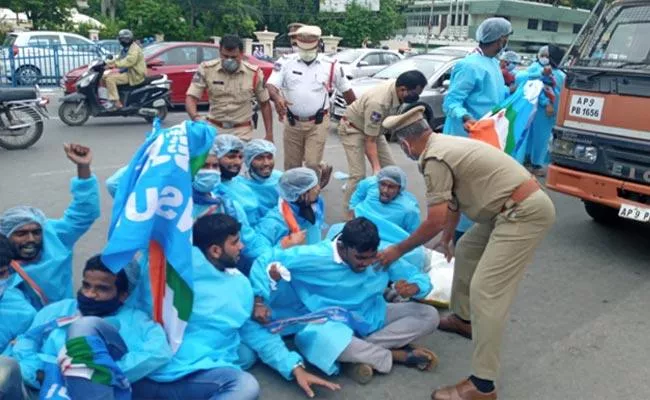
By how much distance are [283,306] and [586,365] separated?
1.77 meters

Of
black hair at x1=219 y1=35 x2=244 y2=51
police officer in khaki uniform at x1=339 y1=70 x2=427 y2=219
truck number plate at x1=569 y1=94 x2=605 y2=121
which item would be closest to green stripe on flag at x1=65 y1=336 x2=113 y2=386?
police officer in khaki uniform at x1=339 y1=70 x2=427 y2=219

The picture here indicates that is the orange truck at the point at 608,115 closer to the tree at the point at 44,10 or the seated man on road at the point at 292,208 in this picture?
the seated man on road at the point at 292,208

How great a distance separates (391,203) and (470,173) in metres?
1.50

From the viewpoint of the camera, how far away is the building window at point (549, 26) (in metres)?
48.2

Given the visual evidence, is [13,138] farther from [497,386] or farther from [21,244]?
[497,386]

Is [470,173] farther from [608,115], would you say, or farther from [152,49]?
[152,49]

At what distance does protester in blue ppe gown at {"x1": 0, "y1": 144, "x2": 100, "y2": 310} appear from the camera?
334 centimetres

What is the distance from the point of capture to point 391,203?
15.2 ft

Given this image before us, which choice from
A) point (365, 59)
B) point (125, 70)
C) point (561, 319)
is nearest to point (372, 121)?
point (561, 319)

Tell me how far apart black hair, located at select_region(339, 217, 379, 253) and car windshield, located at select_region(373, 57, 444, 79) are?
28.2 feet

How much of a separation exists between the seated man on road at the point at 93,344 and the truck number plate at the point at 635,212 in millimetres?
3837

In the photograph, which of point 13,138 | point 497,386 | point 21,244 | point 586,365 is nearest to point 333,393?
point 497,386

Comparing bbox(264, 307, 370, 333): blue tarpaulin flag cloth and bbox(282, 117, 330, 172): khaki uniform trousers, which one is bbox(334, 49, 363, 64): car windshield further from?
bbox(264, 307, 370, 333): blue tarpaulin flag cloth

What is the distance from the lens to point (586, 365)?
378 cm
